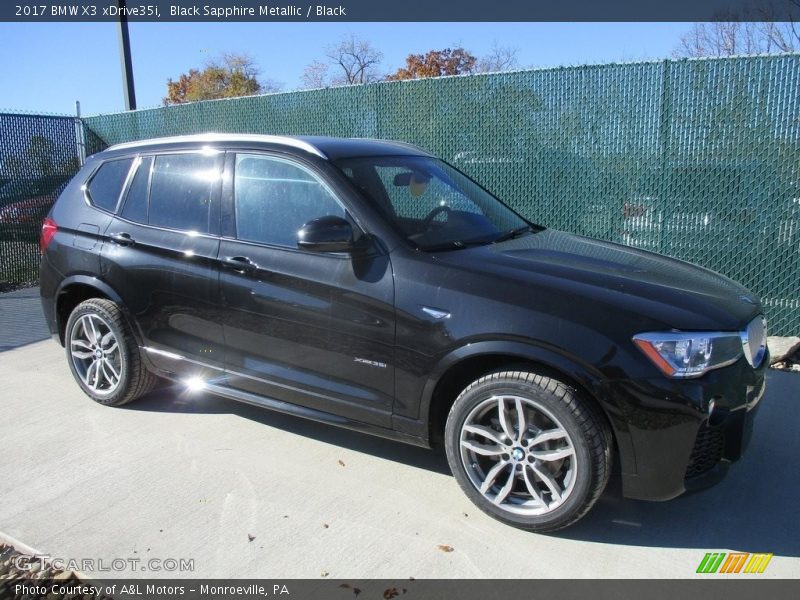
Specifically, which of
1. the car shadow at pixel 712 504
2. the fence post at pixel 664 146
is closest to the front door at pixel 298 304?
the car shadow at pixel 712 504

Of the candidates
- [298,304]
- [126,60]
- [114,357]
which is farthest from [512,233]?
[126,60]

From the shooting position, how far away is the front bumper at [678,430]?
283cm

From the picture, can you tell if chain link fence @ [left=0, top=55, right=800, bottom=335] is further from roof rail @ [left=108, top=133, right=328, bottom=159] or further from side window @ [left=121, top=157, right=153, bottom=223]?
side window @ [left=121, top=157, right=153, bottom=223]

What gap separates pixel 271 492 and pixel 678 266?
8.46 feet

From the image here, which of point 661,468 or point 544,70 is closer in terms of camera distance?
point 661,468

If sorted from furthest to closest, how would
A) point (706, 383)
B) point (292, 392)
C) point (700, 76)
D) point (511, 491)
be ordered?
point (700, 76) → point (292, 392) → point (511, 491) → point (706, 383)

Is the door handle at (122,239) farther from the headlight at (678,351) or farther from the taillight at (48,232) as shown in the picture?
the headlight at (678,351)

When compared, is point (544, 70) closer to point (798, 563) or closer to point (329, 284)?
point (329, 284)

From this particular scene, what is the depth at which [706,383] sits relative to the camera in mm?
2875

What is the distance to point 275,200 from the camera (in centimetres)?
387

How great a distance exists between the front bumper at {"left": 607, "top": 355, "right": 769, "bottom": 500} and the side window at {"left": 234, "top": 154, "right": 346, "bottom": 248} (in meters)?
1.79

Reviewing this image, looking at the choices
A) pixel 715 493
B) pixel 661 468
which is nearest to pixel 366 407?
pixel 661 468

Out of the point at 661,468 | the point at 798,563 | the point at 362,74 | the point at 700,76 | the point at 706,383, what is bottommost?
the point at 798,563

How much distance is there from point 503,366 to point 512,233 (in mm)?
1145
